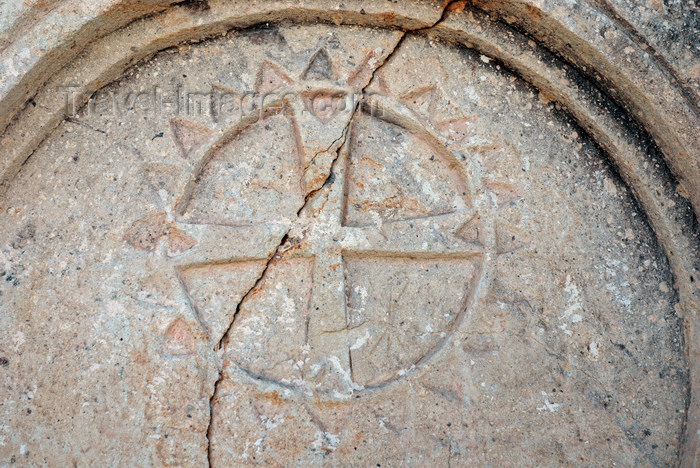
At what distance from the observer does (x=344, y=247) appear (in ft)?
7.07

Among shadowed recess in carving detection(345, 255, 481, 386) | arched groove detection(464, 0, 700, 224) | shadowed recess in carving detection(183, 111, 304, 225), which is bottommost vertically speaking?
shadowed recess in carving detection(345, 255, 481, 386)

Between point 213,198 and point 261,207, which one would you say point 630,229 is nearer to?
point 261,207

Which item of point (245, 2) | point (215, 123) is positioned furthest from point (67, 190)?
point (245, 2)

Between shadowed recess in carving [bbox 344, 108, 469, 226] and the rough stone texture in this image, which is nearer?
the rough stone texture

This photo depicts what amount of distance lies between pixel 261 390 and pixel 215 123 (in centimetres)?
95

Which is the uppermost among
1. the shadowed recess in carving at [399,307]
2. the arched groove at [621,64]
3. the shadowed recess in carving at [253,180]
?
the arched groove at [621,64]

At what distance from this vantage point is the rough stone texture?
210cm

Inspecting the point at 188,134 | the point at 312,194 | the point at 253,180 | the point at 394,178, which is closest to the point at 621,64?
the point at 394,178

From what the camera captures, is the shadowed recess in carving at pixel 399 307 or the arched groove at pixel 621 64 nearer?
the arched groove at pixel 621 64

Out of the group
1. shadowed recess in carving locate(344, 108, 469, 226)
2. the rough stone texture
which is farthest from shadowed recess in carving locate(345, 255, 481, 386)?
shadowed recess in carving locate(344, 108, 469, 226)

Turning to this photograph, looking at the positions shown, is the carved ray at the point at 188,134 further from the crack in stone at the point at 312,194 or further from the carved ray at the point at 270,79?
the crack in stone at the point at 312,194

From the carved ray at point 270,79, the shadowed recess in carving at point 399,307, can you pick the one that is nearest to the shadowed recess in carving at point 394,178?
the shadowed recess in carving at point 399,307

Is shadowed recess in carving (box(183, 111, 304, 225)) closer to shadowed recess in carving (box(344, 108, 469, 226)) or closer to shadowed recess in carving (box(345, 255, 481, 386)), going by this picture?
shadowed recess in carving (box(344, 108, 469, 226))

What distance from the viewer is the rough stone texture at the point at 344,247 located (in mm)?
2096
